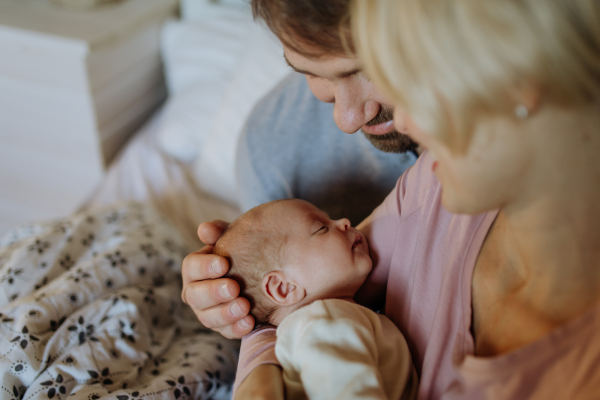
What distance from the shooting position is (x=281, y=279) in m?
0.91

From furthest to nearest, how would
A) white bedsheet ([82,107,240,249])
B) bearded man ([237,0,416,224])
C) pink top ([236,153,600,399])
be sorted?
white bedsheet ([82,107,240,249]), bearded man ([237,0,416,224]), pink top ([236,153,600,399])

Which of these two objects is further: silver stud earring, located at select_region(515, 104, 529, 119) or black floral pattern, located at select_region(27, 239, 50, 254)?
black floral pattern, located at select_region(27, 239, 50, 254)

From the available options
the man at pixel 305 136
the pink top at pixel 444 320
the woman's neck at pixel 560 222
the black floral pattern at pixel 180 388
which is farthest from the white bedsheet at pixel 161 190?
the woman's neck at pixel 560 222

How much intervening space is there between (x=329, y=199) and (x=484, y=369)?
0.64 m

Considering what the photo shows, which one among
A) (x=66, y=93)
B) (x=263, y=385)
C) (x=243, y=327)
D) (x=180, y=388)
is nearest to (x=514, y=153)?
(x=263, y=385)

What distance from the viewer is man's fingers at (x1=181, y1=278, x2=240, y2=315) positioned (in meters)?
0.86

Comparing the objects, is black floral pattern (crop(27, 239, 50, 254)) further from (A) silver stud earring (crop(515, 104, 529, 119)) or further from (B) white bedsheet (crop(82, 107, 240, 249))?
(A) silver stud earring (crop(515, 104, 529, 119))

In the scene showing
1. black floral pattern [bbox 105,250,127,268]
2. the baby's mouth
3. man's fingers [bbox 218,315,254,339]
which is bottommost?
black floral pattern [bbox 105,250,127,268]

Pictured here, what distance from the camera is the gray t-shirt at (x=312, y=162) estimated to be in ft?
3.74

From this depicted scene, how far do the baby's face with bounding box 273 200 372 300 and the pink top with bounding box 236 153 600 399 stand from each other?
0.19 ft

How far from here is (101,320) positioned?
110 cm

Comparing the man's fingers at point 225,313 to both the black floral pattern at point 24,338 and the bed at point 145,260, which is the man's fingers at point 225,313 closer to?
the bed at point 145,260

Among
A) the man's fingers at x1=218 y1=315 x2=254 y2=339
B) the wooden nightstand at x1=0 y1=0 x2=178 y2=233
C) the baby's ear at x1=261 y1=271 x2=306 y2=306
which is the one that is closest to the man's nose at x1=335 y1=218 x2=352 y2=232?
the baby's ear at x1=261 y1=271 x2=306 y2=306

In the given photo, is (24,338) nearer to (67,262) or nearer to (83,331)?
(83,331)
